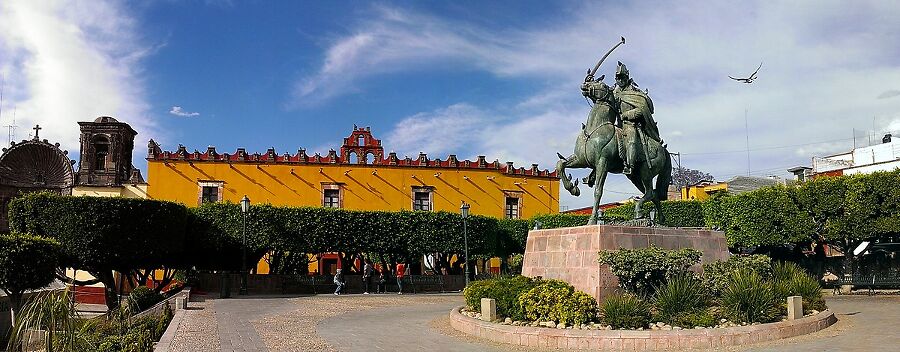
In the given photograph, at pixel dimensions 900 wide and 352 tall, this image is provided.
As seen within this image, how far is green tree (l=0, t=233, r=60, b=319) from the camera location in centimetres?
1948

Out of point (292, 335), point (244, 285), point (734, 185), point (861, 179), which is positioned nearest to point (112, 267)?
point (244, 285)

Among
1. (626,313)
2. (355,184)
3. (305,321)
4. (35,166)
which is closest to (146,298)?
(305,321)

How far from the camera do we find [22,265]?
19703mm

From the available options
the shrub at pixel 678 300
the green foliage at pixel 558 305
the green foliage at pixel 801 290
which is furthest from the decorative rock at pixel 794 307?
the green foliage at pixel 558 305

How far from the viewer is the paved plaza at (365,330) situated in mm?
10828

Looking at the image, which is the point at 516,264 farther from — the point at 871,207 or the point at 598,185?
the point at 598,185

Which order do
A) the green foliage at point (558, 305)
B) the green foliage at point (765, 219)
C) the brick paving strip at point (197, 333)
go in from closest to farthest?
1. the brick paving strip at point (197, 333)
2. the green foliage at point (558, 305)
3. the green foliage at point (765, 219)

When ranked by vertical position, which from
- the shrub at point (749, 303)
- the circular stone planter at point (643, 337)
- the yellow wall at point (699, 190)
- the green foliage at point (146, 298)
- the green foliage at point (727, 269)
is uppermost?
the yellow wall at point (699, 190)

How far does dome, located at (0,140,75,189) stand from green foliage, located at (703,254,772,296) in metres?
42.2

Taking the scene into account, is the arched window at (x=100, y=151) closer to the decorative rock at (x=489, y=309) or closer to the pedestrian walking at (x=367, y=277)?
the pedestrian walking at (x=367, y=277)

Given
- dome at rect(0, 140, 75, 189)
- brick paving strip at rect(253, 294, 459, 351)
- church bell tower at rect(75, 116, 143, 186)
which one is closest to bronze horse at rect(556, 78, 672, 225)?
brick paving strip at rect(253, 294, 459, 351)

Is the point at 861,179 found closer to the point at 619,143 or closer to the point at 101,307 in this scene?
the point at 619,143

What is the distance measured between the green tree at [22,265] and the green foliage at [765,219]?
24.5m

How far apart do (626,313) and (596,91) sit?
5781mm
